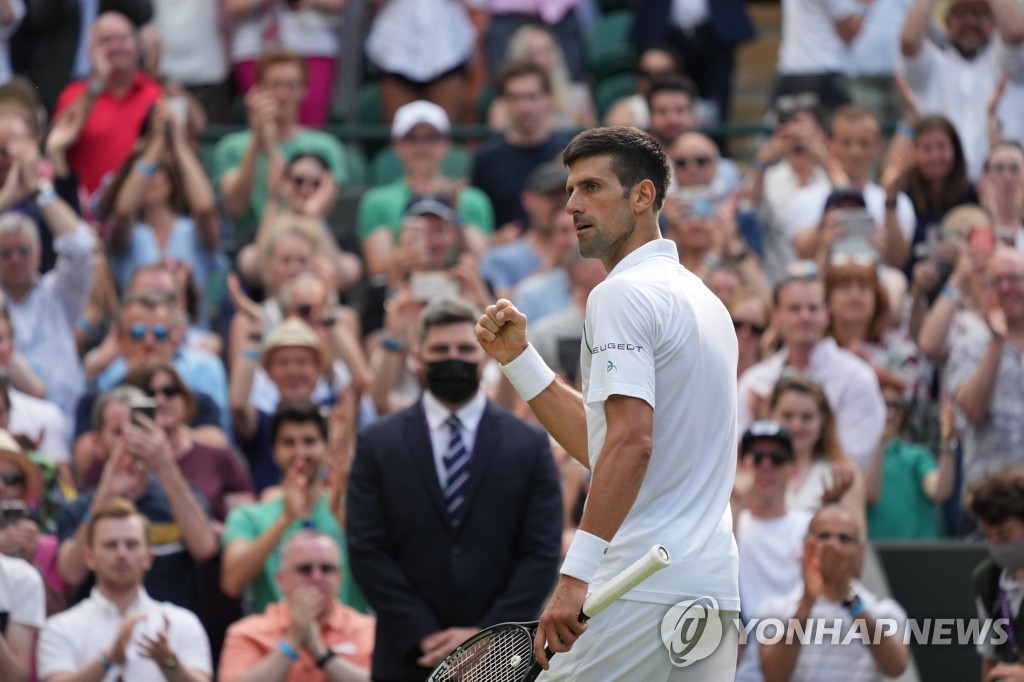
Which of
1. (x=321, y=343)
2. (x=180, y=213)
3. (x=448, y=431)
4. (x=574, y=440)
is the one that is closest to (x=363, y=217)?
(x=180, y=213)

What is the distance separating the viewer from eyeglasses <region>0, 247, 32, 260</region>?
10.4 m

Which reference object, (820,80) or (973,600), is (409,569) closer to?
(973,600)

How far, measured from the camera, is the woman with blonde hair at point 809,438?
9.13m

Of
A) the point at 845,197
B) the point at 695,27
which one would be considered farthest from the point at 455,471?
the point at 695,27

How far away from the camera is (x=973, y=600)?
902 centimetres

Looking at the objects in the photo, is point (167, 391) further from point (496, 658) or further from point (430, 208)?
point (496, 658)

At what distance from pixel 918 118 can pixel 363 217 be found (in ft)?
12.6

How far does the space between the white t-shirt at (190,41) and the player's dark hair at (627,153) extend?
29.4ft

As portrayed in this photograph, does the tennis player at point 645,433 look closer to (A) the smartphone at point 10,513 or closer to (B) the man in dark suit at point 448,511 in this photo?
(B) the man in dark suit at point 448,511

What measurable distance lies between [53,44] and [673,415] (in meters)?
9.39

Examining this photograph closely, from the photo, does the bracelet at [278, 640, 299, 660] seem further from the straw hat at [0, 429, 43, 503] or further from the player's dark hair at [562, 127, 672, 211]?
the player's dark hair at [562, 127, 672, 211]

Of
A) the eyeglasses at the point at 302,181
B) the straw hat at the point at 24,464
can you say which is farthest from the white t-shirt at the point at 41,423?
the eyeglasses at the point at 302,181

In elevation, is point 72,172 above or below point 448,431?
above

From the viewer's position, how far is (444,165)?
44.3 ft
